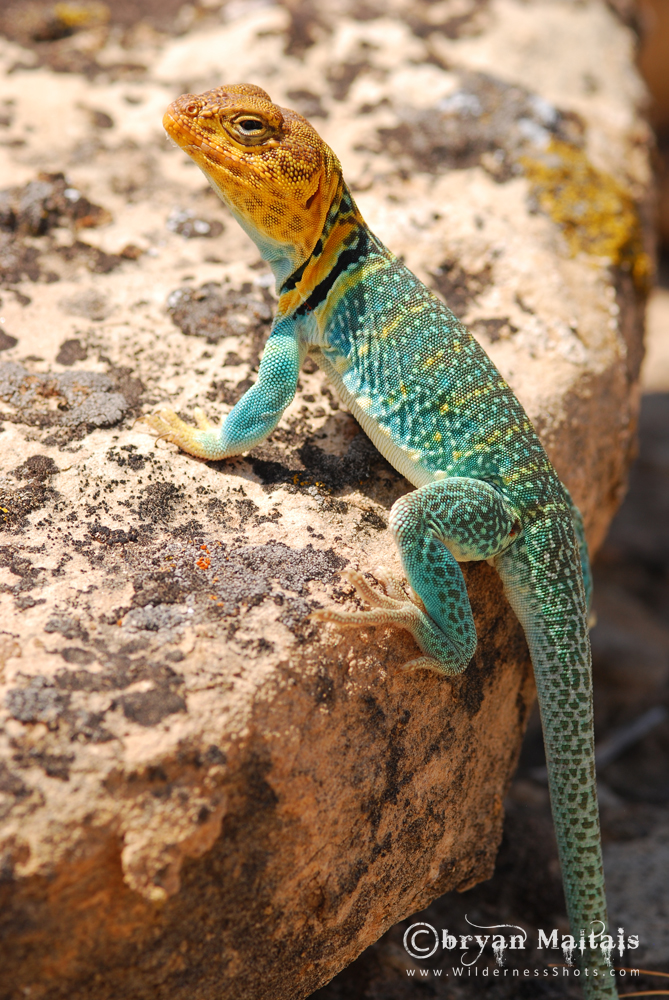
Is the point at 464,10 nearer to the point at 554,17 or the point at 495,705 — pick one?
the point at 554,17

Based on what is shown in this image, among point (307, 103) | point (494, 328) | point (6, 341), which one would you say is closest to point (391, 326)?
point (494, 328)

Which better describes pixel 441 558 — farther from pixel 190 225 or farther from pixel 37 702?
pixel 190 225

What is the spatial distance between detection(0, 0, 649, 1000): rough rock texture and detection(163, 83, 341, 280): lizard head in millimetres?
639

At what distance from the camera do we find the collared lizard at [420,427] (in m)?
2.70

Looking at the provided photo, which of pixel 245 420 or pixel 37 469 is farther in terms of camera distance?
pixel 245 420

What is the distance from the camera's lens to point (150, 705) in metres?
2.08

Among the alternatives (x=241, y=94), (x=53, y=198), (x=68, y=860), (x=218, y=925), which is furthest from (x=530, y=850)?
(x=53, y=198)

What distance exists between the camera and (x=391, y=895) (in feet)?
8.55

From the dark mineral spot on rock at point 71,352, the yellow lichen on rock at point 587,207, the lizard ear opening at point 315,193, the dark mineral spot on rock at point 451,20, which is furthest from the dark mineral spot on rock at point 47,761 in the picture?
the dark mineral spot on rock at point 451,20

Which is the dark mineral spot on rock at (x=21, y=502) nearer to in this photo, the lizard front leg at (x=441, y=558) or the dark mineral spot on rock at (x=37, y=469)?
the dark mineral spot on rock at (x=37, y=469)

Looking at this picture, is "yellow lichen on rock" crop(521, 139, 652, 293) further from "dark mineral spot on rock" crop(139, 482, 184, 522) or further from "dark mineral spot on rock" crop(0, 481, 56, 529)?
"dark mineral spot on rock" crop(0, 481, 56, 529)

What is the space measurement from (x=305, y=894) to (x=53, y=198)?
3583 mm
